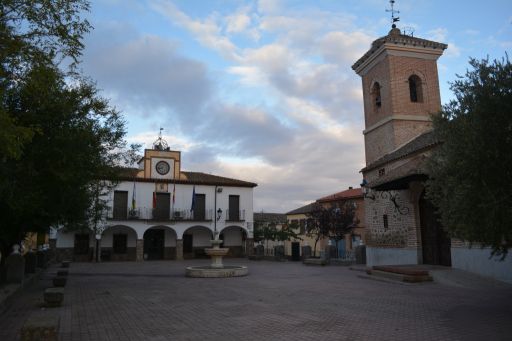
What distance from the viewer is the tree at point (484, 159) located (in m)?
6.85

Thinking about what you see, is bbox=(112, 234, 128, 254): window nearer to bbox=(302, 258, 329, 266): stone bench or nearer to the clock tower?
the clock tower

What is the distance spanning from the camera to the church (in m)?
15.6

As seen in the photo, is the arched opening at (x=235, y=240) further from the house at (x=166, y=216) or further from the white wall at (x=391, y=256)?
the white wall at (x=391, y=256)

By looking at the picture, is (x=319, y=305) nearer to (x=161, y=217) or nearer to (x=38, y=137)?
(x=38, y=137)

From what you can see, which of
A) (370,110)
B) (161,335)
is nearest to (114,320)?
(161,335)

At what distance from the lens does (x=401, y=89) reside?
20266 millimetres

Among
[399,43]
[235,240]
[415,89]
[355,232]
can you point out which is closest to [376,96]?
[415,89]

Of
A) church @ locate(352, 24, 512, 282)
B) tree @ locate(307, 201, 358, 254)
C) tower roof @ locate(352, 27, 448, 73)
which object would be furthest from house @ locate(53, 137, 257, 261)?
tower roof @ locate(352, 27, 448, 73)

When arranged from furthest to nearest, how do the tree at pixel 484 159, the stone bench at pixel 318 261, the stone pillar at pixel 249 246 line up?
the stone pillar at pixel 249 246
the stone bench at pixel 318 261
the tree at pixel 484 159

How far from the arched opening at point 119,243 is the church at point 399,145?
18900mm

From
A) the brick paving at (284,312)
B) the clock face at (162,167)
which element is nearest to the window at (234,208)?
the clock face at (162,167)

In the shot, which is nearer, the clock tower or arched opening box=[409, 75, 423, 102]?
arched opening box=[409, 75, 423, 102]

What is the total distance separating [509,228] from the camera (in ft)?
22.4

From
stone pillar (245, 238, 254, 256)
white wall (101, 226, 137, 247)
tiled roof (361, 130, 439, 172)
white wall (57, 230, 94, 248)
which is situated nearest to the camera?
tiled roof (361, 130, 439, 172)
